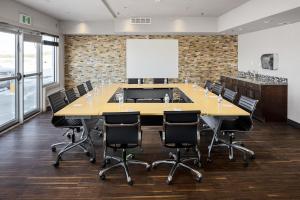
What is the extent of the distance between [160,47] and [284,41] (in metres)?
4.39

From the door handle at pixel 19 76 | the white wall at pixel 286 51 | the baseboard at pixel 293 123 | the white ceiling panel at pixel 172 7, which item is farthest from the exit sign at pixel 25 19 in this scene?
the baseboard at pixel 293 123

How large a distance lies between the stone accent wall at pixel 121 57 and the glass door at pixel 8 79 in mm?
3605

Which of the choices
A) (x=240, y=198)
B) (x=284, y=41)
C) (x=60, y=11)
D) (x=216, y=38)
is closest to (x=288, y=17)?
(x=284, y=41)

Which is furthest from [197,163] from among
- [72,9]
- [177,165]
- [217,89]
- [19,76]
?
[72,9]

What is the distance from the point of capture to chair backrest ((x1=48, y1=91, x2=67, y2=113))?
4895 millimetres

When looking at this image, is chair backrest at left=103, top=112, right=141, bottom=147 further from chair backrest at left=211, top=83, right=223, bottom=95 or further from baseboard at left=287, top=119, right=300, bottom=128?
baseboard at left=287, top=119, right=300, bottom=128

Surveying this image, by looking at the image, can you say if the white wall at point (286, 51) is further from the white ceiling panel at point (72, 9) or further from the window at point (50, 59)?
the window at point (50, 59)

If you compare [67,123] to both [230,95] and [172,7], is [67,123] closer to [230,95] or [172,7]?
[230,95]

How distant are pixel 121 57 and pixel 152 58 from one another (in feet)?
3.41

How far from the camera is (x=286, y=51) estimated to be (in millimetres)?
7375

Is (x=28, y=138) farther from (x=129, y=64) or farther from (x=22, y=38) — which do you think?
(x=129, y=64)

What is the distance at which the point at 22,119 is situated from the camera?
7500mm

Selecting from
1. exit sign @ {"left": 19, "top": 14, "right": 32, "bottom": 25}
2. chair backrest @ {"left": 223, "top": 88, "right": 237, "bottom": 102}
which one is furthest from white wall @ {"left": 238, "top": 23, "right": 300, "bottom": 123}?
exit sign @ {"left": 19, "top": 14, "right": 32, "bottom": 25}

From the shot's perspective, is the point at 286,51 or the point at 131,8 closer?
the point at 286,51
